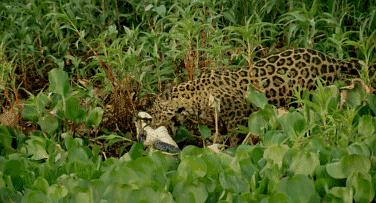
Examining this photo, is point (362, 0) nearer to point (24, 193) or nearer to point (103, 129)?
point (103, 129)

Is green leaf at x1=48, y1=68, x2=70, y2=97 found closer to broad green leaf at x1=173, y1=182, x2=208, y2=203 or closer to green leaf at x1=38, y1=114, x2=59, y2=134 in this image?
green leaf at x1=38, y1=114, x2=59, y2=134

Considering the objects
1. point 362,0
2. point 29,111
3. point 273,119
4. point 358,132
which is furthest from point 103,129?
point 362,0

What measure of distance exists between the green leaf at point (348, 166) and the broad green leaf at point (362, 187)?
0.26ft

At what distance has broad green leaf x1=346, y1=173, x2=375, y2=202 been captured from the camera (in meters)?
3.99

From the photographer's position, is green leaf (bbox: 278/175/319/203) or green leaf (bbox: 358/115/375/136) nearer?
green leaf (bbox: 278/175/319/203)

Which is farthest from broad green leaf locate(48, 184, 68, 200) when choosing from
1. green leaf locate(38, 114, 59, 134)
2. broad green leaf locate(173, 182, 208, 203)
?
green leaf locate(38, 114, 59, 134)

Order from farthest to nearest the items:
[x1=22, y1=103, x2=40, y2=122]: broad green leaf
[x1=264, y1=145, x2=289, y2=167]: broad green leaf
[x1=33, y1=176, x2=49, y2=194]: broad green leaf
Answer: [x1=22, y1=103, x2=40, y2=122]: broad green leaf < [x1=264, y1=145, x2=289, y2=167]: broad green leaf < [x1=33, y1=176, x2=49, y2=194]: broad green leaf

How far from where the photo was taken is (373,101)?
4992mm

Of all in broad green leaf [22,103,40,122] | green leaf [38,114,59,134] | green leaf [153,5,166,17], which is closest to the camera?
green leaf [38,114,59,134]

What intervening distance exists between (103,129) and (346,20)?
209 cm

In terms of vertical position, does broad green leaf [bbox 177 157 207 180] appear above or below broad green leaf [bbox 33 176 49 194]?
above

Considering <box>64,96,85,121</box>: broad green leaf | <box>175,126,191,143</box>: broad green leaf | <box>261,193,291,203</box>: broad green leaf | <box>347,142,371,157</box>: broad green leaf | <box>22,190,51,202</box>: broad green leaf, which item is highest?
<box>261,193,291,203</box>: broad green leaf

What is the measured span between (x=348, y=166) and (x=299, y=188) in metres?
0.26

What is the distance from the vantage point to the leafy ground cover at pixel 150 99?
13.4 feet
